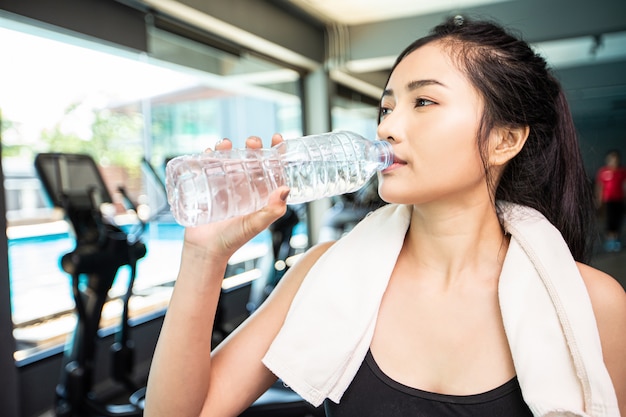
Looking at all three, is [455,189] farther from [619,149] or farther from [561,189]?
[619,149]

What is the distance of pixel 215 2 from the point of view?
3.95 meters

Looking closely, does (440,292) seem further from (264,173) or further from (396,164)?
(264,173)

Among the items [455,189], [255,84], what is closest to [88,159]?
[455,189]

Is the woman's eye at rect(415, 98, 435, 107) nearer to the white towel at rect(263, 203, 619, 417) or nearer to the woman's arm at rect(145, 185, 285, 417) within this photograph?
the white towel at rect(263, 203, 619, 417)

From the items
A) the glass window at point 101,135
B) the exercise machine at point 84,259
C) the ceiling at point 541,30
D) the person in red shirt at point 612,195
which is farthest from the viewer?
the person in red shirt at point 612,195

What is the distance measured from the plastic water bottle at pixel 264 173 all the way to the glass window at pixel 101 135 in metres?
1.70

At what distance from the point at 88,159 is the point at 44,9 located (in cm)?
86

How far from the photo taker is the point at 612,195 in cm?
559

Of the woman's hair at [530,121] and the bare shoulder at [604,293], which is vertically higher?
the woman's hair at [530,121]

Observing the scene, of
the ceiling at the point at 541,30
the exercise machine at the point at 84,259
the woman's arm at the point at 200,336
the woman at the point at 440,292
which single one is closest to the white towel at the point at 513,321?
the woman at the point at 440,292

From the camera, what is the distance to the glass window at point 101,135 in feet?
9.91

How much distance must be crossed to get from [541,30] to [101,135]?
3992 millimetres

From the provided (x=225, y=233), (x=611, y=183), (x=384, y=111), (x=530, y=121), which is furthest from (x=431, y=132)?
(x=611, y=183)

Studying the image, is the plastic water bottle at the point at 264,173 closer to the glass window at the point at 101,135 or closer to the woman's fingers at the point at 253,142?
the woman's fingers at the point at 253,142
